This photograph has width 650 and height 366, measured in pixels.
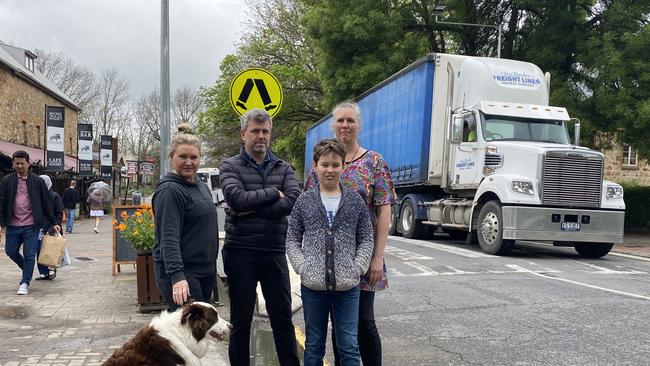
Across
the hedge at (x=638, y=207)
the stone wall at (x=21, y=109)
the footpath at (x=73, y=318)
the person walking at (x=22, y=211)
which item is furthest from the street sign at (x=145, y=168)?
the person walking at (x=22, y=211)

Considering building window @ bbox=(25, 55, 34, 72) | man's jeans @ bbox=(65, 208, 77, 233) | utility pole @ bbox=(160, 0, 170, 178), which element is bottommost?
man's jeans @ bbox=(65, 208, 77, 233)

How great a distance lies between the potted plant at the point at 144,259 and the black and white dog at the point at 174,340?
3.23m

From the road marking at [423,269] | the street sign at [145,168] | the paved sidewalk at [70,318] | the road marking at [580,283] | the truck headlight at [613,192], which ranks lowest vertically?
the paved sidewalk at [70,318]

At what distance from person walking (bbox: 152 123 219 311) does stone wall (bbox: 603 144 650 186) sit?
103 ft

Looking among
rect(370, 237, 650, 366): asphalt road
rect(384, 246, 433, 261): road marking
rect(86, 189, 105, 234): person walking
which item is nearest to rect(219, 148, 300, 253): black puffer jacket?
rect(370, 237, 650, 366): asphalt road

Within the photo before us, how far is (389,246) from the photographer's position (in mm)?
13625

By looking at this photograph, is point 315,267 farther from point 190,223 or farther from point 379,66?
point 379,66

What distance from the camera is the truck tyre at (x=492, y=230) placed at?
11.9 meters

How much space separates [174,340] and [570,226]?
33.5 ft

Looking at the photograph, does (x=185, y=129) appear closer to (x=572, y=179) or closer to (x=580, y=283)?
(x=580, y=283)

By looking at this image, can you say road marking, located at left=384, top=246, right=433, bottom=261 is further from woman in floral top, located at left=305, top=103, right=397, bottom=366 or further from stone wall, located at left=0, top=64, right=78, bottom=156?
stone wall, located at left=0, top=64, right=78, bottom=156

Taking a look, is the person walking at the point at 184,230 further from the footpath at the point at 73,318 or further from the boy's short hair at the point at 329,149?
the footpath at the point at 73,318

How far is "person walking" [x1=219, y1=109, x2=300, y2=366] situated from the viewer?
3885 millimetres

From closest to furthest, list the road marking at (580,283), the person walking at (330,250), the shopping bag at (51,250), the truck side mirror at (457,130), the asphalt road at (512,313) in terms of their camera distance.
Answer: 1. the person walking at (330,250)
2. the asphalt road at (512,313)
3. the road marking at (580,283)
4. the shopping bag at (51,250)
5. the truck side mirror at (457,130)
